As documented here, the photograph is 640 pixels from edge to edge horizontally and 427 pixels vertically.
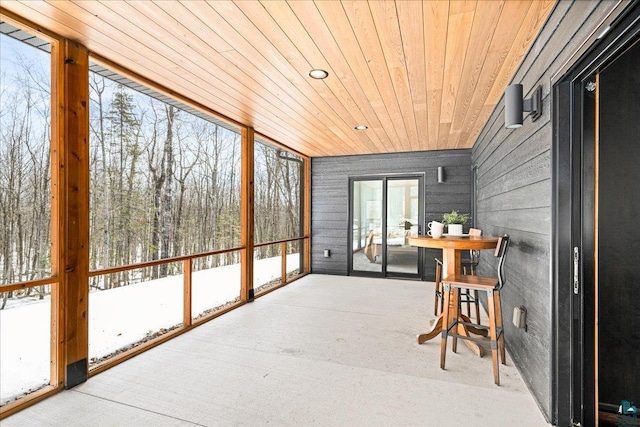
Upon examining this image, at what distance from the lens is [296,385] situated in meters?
2.30

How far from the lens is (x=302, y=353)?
282 cm

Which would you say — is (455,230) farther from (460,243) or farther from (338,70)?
(338,70)

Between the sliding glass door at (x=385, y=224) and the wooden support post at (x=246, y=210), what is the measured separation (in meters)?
2.50

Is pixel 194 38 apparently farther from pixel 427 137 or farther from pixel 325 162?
pixel 325 162

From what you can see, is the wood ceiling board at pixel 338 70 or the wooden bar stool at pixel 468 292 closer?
the wood ceiling board at pixel 338 70

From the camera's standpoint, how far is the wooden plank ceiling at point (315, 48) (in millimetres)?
1849

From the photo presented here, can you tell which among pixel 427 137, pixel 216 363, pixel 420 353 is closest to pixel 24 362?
pixel 216 363

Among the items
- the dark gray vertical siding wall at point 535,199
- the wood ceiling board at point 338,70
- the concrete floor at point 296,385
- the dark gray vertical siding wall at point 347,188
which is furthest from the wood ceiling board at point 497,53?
the concrete floor at point 296,385

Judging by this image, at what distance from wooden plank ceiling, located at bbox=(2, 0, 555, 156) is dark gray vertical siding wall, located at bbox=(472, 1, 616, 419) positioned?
0.70ft

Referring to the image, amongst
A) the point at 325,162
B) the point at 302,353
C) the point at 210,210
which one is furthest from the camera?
the point at 325,162

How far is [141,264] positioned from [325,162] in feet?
13.9

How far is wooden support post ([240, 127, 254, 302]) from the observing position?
434 centimetres

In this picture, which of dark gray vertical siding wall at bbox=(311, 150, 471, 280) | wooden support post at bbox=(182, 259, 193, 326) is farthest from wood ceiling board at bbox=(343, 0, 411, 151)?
wooden support post at bbox=(182, 259, 193, 326)

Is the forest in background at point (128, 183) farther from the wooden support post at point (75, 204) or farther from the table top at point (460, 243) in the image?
the table top at point (460, 243)
